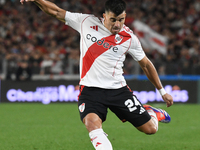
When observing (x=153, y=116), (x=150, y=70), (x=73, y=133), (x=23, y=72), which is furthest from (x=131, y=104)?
(x=23, y=72)

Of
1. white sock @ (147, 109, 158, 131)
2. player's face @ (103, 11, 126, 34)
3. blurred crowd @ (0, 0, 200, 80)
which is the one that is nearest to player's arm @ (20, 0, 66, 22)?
player's face @ (103, 11, 126, 34)

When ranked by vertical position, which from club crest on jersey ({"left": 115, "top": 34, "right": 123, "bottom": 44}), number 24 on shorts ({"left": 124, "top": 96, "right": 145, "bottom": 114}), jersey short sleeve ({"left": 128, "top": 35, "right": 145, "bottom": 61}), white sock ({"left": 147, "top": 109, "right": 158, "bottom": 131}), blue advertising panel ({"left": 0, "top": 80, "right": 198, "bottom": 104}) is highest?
club crest on jersey ({"left": 115, "top": 34, "right": 123, "bottom": 44})

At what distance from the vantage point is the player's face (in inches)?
174

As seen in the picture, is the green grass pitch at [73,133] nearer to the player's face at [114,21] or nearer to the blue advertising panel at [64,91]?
the blue advertising panel at [64,91]

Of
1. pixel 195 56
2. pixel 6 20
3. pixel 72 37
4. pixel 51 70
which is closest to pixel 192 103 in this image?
pixel 195 56

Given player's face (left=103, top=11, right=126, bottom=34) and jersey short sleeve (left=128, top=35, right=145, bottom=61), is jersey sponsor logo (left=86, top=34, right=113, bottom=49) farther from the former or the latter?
jersey short sleeve (left=128, top=35, right=145, bottom=61)

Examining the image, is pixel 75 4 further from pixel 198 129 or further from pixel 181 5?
pixel 198 129

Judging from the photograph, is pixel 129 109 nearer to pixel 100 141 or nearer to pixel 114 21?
pixel 100 141

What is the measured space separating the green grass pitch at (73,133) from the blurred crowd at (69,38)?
8.83 feet

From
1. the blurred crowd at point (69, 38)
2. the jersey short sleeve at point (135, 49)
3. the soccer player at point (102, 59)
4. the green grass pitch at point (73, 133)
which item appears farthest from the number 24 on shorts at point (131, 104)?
the blurred crowd at point (69, 38)

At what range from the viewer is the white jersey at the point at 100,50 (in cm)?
463

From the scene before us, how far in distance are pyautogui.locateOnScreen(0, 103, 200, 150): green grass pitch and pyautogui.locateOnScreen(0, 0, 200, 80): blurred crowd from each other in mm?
2690

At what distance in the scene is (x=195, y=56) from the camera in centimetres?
1538

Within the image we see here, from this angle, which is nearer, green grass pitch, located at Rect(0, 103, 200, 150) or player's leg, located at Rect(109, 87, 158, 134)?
player's leg, located at Rect(109, 87, 158, 134)
